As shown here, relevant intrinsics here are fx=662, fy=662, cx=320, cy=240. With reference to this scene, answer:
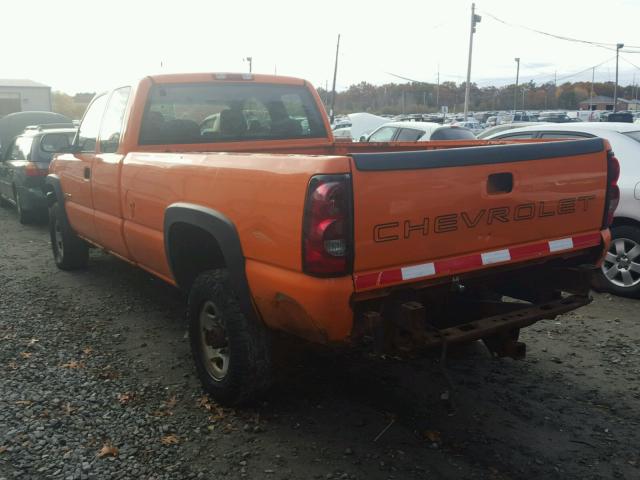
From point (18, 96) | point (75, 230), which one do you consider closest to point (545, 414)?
point (75, 230)

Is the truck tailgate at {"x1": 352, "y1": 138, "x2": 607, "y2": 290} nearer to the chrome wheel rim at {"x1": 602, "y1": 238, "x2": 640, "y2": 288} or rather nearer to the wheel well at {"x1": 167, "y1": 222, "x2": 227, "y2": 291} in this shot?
the wheel well at {"x1": 167, "y1": 222, "x2": 227, "y2": 291}

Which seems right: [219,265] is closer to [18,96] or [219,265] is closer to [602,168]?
[602,168]

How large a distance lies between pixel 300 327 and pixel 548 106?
10874 cm

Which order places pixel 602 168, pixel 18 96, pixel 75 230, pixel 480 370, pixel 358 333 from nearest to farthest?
pixel 358 333 < pixel 602 168 < pixel 480 370 < pixel 75 230 < pixel 18 96

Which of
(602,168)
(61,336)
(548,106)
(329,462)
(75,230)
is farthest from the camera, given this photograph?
(548,106)

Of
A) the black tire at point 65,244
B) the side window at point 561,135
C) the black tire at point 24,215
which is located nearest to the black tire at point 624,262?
the side window at point 561,135

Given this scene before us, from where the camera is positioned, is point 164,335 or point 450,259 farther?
point 164,335

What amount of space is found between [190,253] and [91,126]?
2605 millimetres

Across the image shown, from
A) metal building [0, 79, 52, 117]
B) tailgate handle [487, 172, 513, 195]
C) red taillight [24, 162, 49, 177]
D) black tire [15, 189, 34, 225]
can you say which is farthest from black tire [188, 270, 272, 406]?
metal building [0, 79, 52, 117]

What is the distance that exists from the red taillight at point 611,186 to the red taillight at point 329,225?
180cm

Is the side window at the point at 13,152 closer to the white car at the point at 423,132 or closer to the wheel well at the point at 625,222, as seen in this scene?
the white car at the point at 423,132

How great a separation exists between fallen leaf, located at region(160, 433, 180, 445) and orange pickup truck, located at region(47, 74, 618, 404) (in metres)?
0.39

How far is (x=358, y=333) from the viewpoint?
3.08 meters

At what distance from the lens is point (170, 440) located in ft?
11.7
